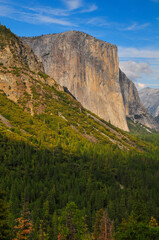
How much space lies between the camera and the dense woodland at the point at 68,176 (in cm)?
3928

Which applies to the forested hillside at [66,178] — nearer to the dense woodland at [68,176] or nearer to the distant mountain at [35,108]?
the dense woodland at [68,176]

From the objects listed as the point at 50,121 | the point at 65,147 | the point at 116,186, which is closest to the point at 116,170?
the point at 116,186

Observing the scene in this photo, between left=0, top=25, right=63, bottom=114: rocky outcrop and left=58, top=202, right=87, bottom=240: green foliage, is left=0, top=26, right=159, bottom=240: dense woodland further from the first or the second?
left=0, top=25, right=63, bottom=114: rocky outcrop

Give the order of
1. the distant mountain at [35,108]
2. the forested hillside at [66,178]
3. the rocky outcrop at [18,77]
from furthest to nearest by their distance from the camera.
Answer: the rocky outcrop at [18,77]
the distant mountain at [35,108]
the forested hillside at [66,178]

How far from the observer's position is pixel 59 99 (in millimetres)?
141000

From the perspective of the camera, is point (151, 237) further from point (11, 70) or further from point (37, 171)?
point (11, 70)

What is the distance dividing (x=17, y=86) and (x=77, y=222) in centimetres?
8943

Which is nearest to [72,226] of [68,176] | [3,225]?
[3,225]

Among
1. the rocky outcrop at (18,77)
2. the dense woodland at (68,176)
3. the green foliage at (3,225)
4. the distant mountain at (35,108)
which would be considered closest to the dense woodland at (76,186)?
the dense woodland at (68,176)

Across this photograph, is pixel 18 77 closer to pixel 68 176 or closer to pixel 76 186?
pixel 68 176

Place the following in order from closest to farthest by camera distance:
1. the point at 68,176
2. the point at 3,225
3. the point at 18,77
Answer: the point at 3,225
the point at 68,176
the point at 18,77

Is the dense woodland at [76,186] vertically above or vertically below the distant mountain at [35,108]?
below

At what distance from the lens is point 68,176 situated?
7812cm

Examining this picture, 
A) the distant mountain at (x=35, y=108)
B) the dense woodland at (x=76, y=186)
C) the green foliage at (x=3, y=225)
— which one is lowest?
the dense woodland at (x=76, y=186)
